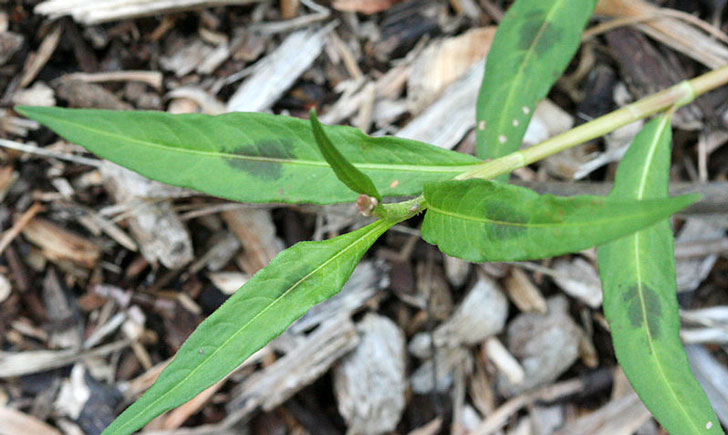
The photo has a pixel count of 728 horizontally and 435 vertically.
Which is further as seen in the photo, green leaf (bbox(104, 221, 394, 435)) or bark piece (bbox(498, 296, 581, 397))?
bark piece (bbox(498, 296, 581, 397))

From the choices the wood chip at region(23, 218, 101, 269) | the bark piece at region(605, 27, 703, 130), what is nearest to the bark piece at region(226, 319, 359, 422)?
the wood chip at region(23, 218, 101, 269)

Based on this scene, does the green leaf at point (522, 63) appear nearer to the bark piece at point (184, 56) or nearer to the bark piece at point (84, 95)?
the bark piece at point (184, 56)

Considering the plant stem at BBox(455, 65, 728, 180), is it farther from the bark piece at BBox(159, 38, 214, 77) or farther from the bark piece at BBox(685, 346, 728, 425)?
the bark piece at BBox(159, 38, 214, 77)

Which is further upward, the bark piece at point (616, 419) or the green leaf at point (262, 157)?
the green leaf at point (262, 157)

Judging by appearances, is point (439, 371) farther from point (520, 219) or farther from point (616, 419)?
point (520, 219)

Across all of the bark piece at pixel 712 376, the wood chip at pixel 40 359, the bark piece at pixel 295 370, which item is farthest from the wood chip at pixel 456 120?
the wood chip at pixel 40 359

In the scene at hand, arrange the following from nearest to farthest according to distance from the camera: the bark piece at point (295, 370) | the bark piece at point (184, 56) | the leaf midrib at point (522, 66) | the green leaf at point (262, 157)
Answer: the green leaf at point (262, 157) → the leaf midrib at point (522, 66) → the bark piece at point (295, 370) → the bark piece at point (184, 56)

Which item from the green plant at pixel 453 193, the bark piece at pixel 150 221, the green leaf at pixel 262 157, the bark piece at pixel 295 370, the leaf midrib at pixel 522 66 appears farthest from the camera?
the bark piece at pixel 295 370

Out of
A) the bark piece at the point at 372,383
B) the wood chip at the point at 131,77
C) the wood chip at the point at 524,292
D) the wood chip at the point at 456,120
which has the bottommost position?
the bark piece at the point at 372,383
